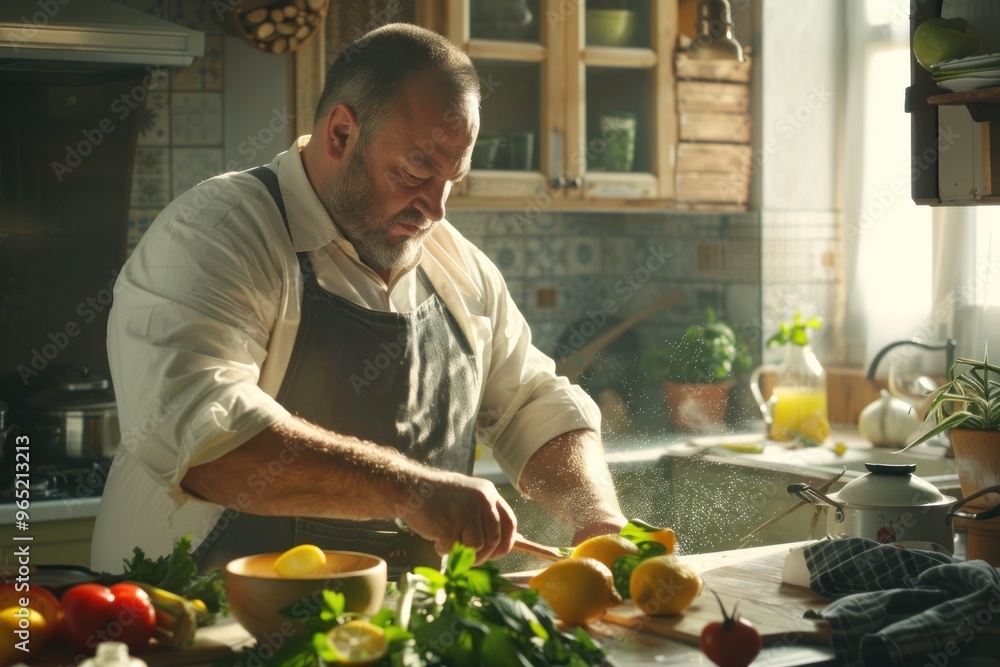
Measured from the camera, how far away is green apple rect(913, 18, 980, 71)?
1.77 m

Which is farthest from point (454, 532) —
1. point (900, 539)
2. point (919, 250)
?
point (919, 250)

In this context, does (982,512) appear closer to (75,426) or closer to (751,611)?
(751,611)

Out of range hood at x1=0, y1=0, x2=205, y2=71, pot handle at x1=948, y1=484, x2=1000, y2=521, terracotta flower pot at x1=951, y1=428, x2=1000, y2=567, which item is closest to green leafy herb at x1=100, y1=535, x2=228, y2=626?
pot handle at x1=948, y1=484, x2=1000, y2=521

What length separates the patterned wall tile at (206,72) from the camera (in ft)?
9.52

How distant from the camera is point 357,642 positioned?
1000mm

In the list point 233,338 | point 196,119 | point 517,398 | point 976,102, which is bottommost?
point 517,398

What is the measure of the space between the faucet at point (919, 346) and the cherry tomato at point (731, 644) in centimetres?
218

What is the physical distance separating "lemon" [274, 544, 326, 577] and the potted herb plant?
7.89 ft

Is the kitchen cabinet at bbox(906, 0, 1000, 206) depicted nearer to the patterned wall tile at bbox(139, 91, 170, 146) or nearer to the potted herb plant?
the potted herb plant

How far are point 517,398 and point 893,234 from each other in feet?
→ 6.34

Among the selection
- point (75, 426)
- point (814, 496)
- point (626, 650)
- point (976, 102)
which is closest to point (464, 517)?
point (626, 650)

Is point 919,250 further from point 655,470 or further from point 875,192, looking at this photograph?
point 655,470

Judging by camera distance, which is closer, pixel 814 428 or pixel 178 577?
pixel 178 577

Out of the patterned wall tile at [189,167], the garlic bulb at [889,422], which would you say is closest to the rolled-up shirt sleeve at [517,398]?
the patterned wall tile at [189,167]
